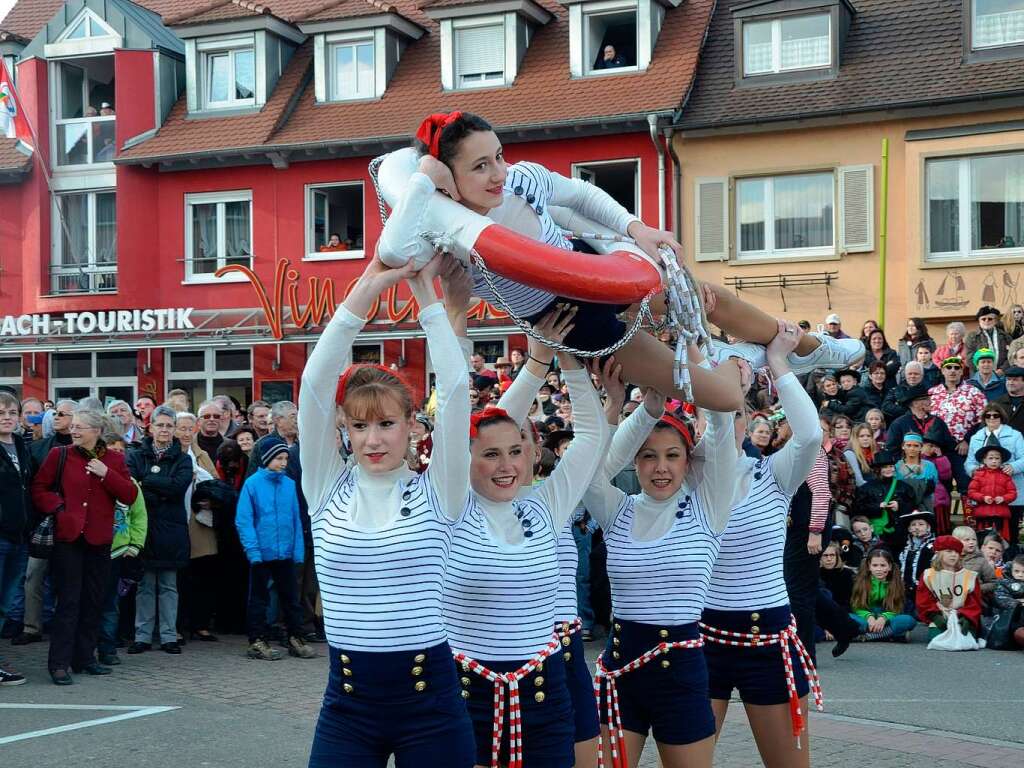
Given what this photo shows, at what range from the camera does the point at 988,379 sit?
14.3m

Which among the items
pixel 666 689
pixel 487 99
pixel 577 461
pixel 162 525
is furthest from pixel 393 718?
pixel 487 99

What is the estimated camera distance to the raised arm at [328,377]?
4090 millimetres

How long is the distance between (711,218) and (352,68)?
304 inches

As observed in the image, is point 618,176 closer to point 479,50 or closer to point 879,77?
point 479,50

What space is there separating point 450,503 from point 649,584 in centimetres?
133

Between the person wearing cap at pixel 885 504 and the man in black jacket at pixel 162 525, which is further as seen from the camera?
the person wearing cap at pixel 885 504

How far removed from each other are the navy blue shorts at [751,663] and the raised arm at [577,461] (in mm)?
971

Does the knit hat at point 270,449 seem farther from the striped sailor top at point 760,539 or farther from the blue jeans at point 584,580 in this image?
the striped sailor top at point 760,539

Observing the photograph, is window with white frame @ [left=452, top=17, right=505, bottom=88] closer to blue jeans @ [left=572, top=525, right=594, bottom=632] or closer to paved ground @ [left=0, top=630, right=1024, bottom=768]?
blue jeans @ [left=572, top=525, right=594, bottom=632]

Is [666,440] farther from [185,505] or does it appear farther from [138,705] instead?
[185,505]

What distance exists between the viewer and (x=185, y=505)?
10828 millimetres

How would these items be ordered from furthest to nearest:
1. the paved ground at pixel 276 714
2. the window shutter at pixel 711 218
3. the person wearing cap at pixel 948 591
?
the window shutter at pixel 711 218 → the person wearing cap at pixel 948 591 → the paved ground at pixel 276 714

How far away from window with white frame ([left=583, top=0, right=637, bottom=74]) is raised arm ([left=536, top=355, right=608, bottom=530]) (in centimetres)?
1955

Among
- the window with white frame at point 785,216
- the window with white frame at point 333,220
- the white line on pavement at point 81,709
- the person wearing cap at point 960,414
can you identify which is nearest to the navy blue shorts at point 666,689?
the white line on pavement at point 81,709
